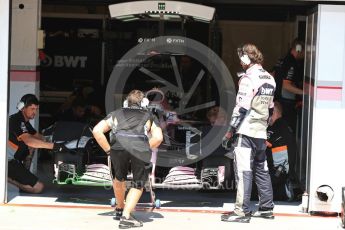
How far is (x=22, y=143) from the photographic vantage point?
922 centimetres

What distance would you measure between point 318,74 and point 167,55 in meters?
3.34

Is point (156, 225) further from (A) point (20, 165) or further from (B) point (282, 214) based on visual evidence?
(A) point (20, 165)

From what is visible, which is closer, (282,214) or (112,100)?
(282,214)

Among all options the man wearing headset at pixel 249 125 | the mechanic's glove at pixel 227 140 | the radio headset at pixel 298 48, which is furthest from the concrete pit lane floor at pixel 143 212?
the radio headset at pixel 298 48

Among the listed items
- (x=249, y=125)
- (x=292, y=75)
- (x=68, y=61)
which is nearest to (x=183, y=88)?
(x=292, y=75)

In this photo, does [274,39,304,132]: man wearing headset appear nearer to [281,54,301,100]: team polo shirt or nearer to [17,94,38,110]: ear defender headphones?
[281,54,301,100]: team polo shirt

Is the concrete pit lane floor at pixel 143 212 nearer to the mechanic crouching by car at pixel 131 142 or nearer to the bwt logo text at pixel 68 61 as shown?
the mechanic crouching by car at pixel 131 142

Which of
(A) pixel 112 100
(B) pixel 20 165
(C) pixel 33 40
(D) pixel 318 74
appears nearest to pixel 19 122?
(B) pixel 20 165

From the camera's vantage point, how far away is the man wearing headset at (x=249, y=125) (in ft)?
25.6

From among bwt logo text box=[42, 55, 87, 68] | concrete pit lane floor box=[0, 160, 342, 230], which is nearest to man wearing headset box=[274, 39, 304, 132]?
concrete pit lane floor box=[0, 160, 342, 230]

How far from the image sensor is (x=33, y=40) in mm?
9734

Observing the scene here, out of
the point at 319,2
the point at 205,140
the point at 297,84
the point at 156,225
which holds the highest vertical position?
the point at 319,2

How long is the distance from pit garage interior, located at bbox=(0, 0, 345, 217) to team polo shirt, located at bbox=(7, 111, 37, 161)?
1.43ft

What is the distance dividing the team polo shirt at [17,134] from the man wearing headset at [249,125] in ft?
8.78
